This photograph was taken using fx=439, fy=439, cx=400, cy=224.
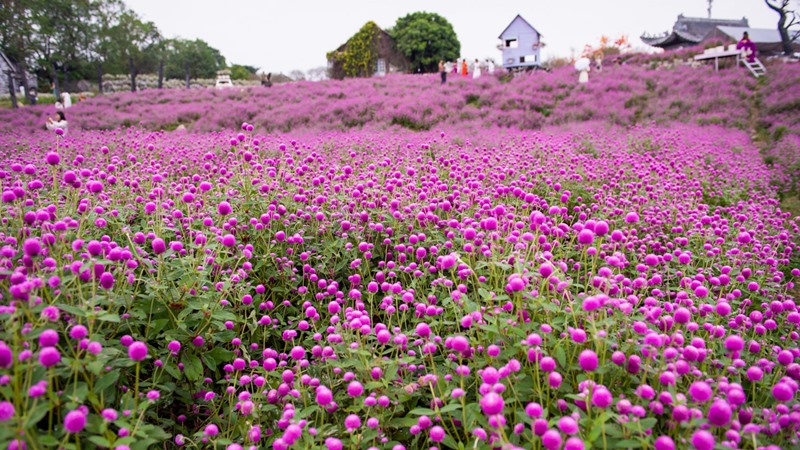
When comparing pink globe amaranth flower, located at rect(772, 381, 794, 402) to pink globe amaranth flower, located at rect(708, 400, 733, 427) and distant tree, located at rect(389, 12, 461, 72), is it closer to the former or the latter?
pink globe amaranth flower, located at rect(708, 400, 733, 427)

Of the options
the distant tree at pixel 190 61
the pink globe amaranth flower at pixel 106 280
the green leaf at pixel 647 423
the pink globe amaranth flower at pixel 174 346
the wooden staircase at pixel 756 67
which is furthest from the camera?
the distant tree at pixel 190 61

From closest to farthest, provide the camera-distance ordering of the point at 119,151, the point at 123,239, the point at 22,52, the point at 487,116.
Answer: the point at 123,239, the point at 119,151, the point at 487,116, the point at 22,52

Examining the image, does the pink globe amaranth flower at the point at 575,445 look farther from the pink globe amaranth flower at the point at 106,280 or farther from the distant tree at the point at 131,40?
the distant tree at the point at 131,40

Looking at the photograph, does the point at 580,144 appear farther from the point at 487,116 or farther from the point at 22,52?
the point at 22,52

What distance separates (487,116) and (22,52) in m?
29.9

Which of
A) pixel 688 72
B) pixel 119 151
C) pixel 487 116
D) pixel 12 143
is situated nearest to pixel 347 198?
pixel 119 151

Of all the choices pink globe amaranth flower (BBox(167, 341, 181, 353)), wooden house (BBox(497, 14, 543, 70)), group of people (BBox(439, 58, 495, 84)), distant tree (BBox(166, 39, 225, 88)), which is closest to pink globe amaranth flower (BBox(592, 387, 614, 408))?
pink globe amaranth flower (BBox(167, 341, 181, 353))

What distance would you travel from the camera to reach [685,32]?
48031 mm

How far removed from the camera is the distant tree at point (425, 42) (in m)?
51.7

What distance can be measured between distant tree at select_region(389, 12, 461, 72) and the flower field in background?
46.9 m

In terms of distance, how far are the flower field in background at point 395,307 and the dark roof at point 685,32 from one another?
46.9 m

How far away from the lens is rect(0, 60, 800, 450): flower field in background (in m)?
1.74

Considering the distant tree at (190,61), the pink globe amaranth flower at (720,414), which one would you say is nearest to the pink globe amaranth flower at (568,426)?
the pink globe amaranth flower at (720,414)

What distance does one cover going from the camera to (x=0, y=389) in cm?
145
